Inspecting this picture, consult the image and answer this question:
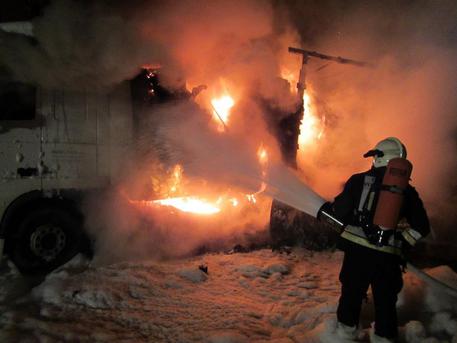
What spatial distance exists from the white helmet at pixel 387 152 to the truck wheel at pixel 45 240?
4.22 meters

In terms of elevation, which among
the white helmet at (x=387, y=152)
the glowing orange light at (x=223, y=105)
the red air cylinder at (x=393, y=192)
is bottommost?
the red air cylinder at (x=393, y=192)

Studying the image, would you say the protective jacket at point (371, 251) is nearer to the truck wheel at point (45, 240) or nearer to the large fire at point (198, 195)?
the large fire at point (198, 195)

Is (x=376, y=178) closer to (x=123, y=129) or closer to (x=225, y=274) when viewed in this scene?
(x=225, y=274)

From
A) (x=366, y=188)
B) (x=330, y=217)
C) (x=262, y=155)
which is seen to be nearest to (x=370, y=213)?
(x=366, y=188)

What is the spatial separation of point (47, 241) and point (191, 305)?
2.35m

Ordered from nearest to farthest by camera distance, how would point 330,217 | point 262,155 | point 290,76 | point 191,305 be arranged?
1. point 330,217
2. point 191,305
3. point 262,155
4. point 290,76

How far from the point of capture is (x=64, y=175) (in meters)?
4.99

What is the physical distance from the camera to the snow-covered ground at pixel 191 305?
3.29m

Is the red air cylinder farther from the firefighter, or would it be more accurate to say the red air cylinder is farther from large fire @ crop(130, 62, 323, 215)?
large fire @ crop(130, 62, 323, 215)

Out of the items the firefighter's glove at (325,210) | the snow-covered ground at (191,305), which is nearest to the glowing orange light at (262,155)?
the snow-covered ground at (191,305)

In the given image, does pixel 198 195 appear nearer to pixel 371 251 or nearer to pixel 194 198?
pixel 194 198

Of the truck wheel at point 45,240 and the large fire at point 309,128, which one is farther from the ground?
the large fire at point 309,128

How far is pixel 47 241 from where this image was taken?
16.0ft

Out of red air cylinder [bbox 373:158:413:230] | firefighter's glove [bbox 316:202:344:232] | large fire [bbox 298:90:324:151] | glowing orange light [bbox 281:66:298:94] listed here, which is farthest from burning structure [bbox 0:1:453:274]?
glowing orange light [bbox 281:66:298:94]
